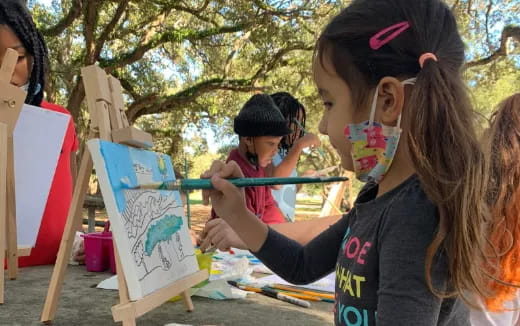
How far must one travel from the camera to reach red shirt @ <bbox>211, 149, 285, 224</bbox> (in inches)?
98.7

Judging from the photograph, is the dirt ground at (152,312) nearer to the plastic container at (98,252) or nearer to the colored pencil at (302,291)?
the colored pencil at (302,291)

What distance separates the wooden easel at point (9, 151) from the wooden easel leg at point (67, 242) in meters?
0.24

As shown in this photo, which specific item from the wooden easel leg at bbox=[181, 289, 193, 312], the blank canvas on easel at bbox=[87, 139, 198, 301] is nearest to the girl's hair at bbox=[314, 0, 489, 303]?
the blank canvas on easel at bbox=[87, 139, 198, 301]

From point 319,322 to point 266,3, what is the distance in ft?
21.2

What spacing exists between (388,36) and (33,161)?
1706mm

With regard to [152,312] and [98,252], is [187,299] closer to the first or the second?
[152,312]

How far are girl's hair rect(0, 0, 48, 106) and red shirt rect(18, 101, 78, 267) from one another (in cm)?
25

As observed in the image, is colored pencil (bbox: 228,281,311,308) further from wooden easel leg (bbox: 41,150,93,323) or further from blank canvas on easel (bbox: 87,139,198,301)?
Answer: wooden easel leg (bbox: 41,150,93,323)

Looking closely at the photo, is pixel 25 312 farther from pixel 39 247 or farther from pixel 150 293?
pixel 39 247

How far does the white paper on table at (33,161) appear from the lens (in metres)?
1.90

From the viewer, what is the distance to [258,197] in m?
2.54

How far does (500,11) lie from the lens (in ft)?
23.9

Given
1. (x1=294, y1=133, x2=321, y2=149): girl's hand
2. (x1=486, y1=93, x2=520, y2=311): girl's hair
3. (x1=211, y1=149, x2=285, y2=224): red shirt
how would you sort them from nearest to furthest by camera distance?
(x1=486, y1=93, x2=520, y2=311): girl's hair < (x1=211, y1=149, x2=285, y2=224): red shirt < (x1=294, y1=133, x2=321, y2=149): girl's hand

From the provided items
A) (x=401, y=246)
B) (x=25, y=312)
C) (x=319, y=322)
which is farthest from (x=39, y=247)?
(x=401, y=246)
